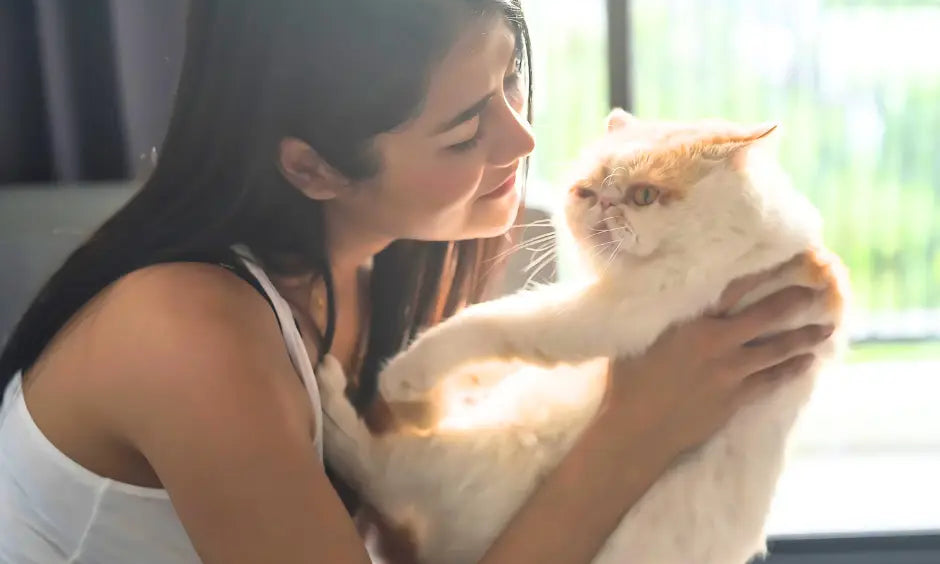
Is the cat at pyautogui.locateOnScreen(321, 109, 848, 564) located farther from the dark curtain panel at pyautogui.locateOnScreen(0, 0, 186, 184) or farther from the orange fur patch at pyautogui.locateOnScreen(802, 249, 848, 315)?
the dark curtain panel at pyautogui.locateOnScreen(0, 0, 186, 184)

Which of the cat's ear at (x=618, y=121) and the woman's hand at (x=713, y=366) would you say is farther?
the cat's ear at (x=618, y=121)

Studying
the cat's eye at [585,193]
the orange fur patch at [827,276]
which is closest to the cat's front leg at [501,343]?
the cat's eye at [585,193]

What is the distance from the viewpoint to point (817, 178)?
72.8 inches

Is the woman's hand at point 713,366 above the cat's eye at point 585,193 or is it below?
below

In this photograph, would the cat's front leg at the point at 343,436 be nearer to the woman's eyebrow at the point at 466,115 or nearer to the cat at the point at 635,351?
the cat at the point at 635,351

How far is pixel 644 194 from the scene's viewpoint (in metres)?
0.81

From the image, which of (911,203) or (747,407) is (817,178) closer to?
(911,203)

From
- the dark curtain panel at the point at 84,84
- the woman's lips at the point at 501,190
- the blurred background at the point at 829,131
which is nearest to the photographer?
the woman's lips at the point at 501,190

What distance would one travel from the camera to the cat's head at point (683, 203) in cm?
80

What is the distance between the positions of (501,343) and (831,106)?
1.33m

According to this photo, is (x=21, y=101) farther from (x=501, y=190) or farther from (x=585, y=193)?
(x=585, y=193)

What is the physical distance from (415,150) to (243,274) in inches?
8.0

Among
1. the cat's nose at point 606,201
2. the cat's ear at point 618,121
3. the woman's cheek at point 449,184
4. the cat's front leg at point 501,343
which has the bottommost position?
the cat's front leg at point 501,343

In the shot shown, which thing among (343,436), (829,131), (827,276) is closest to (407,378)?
(343,436)
